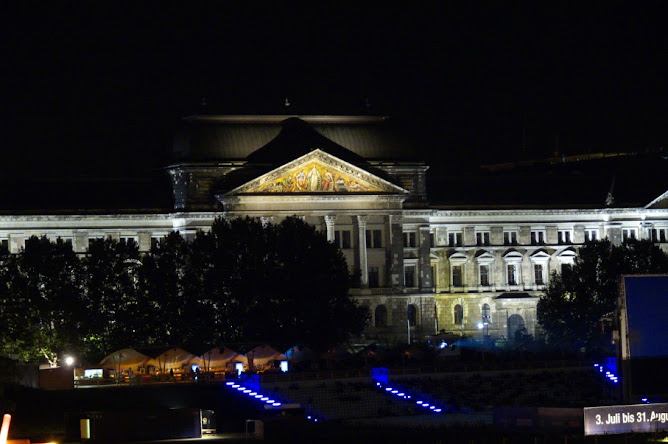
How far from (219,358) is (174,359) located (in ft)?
10.8

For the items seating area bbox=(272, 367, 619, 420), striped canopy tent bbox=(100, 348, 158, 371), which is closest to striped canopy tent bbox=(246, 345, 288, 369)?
striped canopy tent bbox=(100, 348, 158, 371)

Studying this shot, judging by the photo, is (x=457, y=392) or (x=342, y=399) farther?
(x=457, y=392)

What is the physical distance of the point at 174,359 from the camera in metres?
168

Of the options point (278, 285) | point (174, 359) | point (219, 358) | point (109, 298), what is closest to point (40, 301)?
point (109, 298)

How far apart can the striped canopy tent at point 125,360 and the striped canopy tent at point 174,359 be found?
126cm

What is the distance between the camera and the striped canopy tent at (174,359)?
168 meters

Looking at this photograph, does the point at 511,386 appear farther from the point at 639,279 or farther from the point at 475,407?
the point at 639,279

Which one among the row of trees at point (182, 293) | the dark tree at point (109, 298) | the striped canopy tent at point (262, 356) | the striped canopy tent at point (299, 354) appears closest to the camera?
the striped canopy tent at point (262, 356)

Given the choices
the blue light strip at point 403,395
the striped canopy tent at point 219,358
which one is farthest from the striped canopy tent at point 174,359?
the blue light strip at point 403,395

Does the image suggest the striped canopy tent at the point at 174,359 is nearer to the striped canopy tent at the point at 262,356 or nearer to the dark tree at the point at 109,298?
the striped canopy tent at the point at 262,356

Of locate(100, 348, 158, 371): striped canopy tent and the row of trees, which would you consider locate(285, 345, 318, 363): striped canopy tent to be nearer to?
the row of trees

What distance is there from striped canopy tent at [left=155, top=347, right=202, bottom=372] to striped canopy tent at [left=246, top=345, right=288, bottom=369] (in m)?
4.23

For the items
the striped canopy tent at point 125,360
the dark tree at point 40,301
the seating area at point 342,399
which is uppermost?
the dark tree at point 40,301

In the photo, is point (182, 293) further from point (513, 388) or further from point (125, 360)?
point (513, 388)
